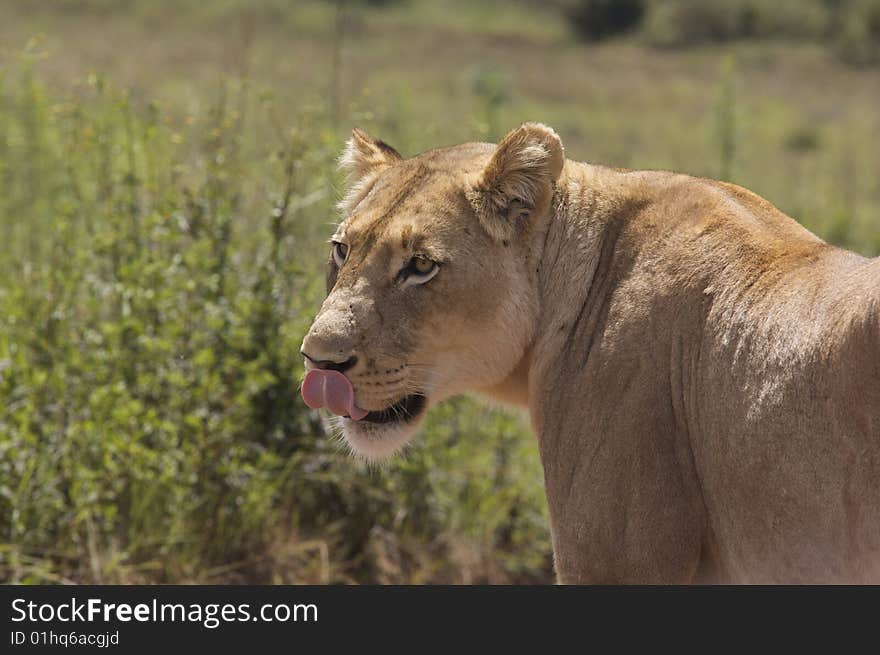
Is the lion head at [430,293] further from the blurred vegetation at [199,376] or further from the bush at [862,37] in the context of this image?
the bush at [862,37]

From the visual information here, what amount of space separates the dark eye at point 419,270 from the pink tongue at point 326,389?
1.19 ft

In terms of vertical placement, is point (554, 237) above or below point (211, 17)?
below

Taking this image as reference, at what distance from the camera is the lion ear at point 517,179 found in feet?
12.6

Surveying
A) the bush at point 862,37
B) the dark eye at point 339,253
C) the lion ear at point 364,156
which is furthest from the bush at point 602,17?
the dark eye at point 339,253

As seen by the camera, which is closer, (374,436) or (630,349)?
(630,349)

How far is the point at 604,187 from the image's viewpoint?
13.1ft

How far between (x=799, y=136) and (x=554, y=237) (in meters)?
27.7

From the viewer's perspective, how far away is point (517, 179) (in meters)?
3.87

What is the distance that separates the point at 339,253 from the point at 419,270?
36cm

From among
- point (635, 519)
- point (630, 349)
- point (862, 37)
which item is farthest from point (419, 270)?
point (862, 37)

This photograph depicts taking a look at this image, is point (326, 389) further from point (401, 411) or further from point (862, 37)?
point (862, 37)

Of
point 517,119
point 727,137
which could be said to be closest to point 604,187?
point 727,137
